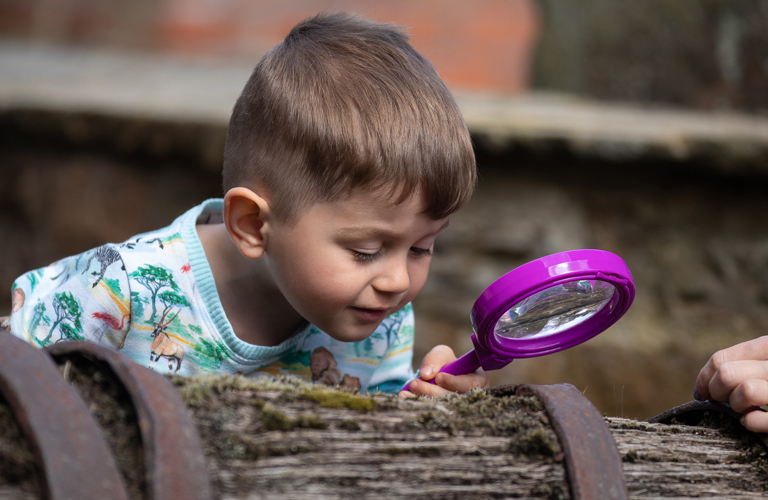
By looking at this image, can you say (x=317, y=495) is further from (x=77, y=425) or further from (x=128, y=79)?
(x=128, y=79)

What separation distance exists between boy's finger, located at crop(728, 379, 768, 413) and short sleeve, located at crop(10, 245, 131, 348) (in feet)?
3.92

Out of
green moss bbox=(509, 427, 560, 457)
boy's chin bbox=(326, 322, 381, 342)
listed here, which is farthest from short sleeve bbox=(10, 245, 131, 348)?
green moss bbox=(509, 427, 560, 457)

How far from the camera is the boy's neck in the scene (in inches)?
65.6

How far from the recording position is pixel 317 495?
0.84 meters

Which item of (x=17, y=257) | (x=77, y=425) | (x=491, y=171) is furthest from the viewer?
(x=17, y=257)

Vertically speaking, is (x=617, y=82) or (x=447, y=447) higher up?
(x=617, y=82)

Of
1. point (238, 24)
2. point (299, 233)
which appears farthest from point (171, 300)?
point (238, 24)

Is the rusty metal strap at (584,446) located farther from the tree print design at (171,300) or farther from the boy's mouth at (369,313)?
the tree print design at (171,300)

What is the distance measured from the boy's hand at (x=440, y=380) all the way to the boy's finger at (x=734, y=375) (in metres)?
0.48

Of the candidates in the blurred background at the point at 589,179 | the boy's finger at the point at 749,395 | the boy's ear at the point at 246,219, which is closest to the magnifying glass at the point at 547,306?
the boy's finger at the point at 749,395

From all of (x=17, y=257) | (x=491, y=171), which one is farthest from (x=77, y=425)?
(x=17, y=257)

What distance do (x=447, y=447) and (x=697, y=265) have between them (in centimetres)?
242

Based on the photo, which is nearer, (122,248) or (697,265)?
(122,248)

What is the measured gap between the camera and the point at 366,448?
35.6 inches
